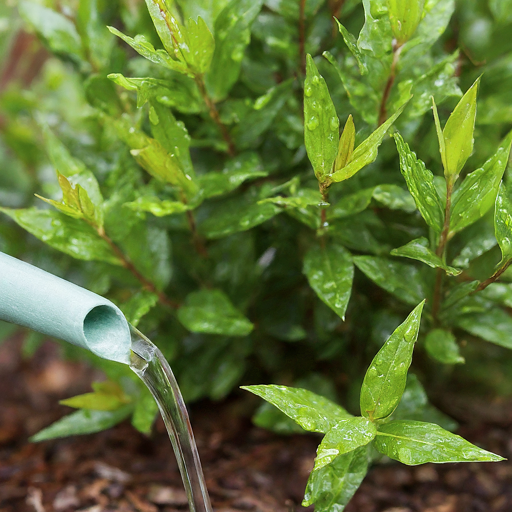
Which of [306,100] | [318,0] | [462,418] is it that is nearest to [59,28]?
[318,0]

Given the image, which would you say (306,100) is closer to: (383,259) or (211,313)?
(383,259)

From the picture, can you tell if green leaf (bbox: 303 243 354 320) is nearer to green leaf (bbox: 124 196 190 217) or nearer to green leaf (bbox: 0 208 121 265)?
green leaf (bbox: 124 196 190 217)

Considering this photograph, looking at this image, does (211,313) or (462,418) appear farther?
(462,418)

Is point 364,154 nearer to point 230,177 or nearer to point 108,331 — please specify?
point 230,177

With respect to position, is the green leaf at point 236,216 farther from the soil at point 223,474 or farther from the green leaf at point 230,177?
the soil at point 223,474

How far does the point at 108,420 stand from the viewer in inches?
38.7

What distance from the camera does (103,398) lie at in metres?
0.95

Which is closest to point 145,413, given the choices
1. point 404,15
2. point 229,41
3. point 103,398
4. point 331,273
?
point 103,398

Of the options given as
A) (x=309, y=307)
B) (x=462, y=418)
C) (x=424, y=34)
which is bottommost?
(x=462, y=418)

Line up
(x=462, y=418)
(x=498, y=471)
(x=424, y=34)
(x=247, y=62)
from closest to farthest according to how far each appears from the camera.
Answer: (x=424, y=34) → (x=247, y=62) → (x=498, y=471) → (x=462, y=418)

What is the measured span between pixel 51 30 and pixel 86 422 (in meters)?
0.76

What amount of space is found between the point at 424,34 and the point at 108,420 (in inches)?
33.8

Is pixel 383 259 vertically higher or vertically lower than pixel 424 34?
lower

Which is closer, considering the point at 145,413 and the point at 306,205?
the point at 306,205
